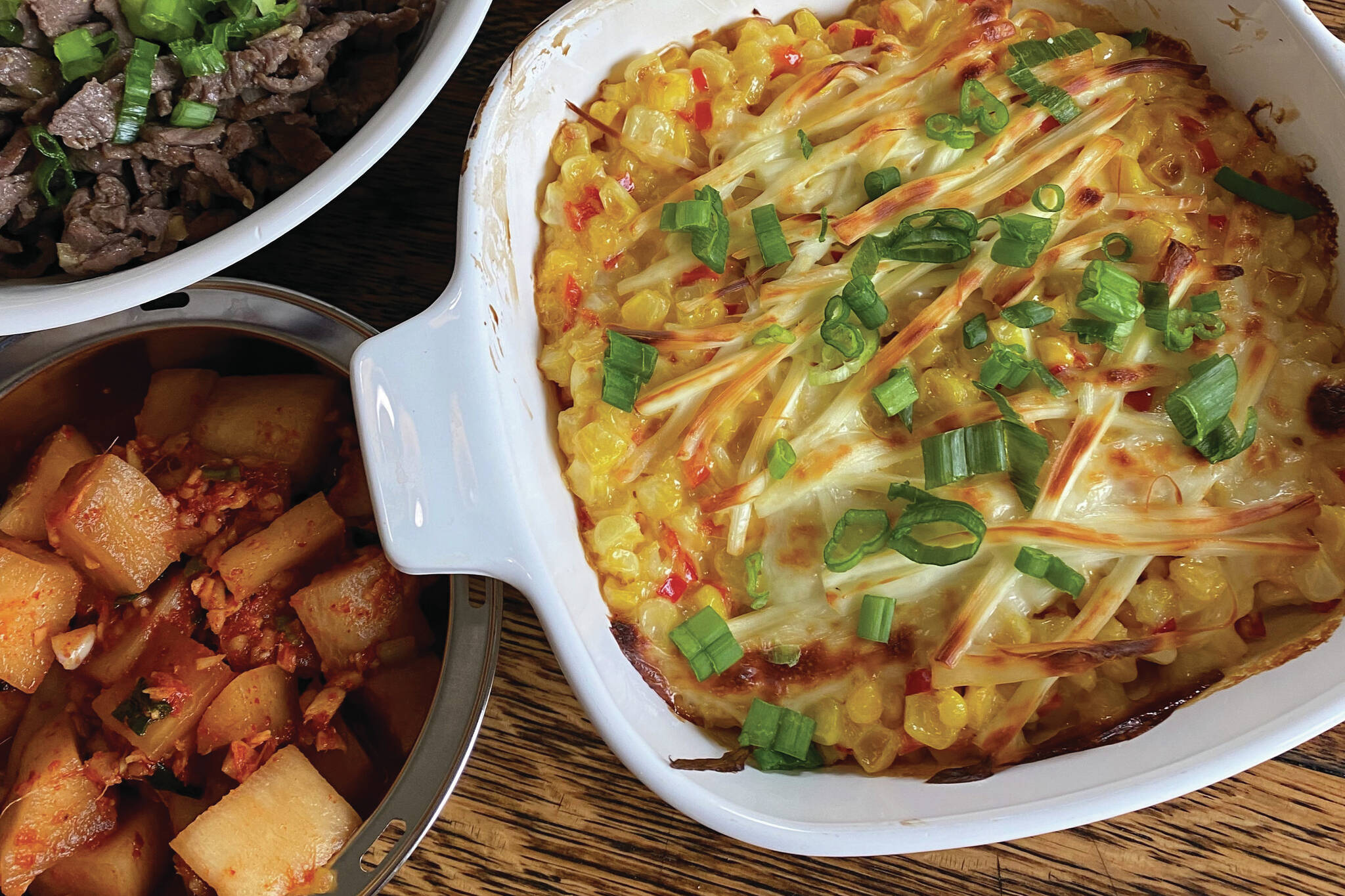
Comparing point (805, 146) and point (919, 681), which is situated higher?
point (805, 146)

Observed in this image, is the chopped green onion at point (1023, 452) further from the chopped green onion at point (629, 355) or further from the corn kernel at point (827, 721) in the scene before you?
the chopped green onion at point (629, 355)

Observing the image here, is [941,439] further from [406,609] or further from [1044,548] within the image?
[406,609]

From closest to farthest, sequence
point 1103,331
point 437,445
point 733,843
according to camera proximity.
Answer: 1. point 437,445
2. point 1103,331
3. point 733,843

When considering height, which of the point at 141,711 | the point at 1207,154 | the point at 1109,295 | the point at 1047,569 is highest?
the point at 1207,154

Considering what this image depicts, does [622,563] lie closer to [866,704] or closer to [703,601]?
[703,601]

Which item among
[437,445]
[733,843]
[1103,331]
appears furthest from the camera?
[733,843]

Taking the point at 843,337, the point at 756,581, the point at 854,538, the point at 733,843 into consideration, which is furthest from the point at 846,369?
the point at 733,843
